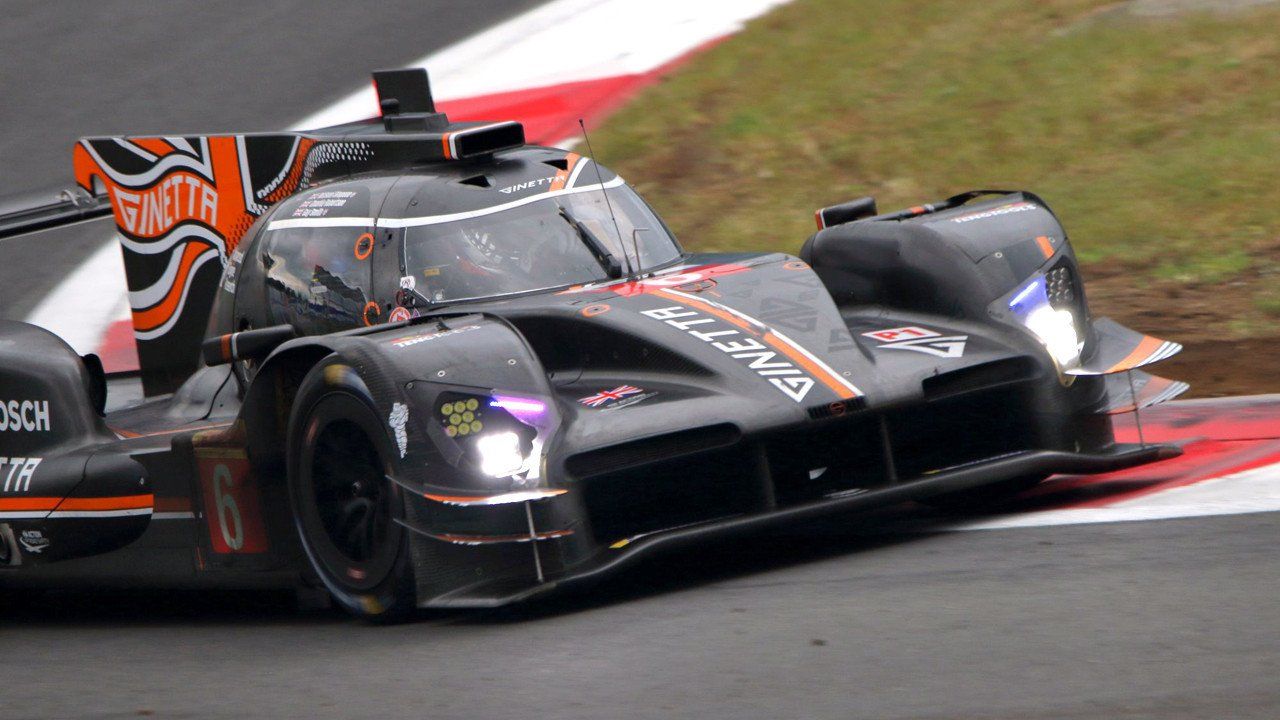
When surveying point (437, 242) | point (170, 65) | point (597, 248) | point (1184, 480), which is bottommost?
point (1184, 480)

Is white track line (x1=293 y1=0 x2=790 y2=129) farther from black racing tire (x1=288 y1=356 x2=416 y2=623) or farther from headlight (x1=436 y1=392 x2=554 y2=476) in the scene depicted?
headlight (x1=436 y1=392 x2=554 y2=476)

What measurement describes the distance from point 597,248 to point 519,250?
0.30 m

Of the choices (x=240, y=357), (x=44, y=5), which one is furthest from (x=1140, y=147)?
(x=44, y=5)

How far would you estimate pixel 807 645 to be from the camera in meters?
4.20

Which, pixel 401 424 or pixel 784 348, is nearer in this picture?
pixel 401 424

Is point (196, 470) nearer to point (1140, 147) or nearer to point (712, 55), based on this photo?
point (1140, 147)

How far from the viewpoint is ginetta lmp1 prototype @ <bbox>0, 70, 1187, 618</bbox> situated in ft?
15.9

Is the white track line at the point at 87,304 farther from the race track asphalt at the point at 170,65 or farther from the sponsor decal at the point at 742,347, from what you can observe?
the sponsor decal at the point at 742,347

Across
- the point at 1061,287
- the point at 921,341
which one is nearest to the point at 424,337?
the point at 921,341

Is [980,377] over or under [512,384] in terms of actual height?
under

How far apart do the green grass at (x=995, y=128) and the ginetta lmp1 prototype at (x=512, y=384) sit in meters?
3.13

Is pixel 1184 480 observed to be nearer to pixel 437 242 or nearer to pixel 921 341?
pixel 921 341

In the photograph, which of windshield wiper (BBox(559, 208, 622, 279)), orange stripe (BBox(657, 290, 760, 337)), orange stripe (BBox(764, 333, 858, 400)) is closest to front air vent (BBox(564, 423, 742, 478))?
orange stripe (BBox(764, 333, 858, 400))

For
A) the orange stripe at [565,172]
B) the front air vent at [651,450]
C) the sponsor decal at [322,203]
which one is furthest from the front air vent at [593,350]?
the sponsor decal at [322,203]
